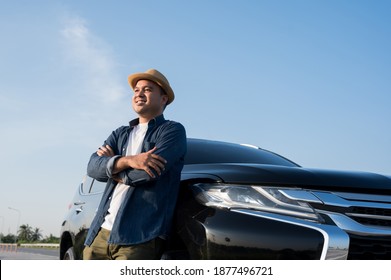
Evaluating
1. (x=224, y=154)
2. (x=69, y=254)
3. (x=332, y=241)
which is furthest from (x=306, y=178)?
(x=69, y=254)

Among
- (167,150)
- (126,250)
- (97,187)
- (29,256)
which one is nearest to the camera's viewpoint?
(126,250)

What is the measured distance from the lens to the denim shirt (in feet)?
8.82

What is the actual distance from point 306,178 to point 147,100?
1.16m

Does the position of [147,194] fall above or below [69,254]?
above

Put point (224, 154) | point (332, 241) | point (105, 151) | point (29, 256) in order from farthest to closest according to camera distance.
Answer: point (29, 256) < point (224, 154) < point (105, 151) < point (332, 241)

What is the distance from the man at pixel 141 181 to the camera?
2.68 metres

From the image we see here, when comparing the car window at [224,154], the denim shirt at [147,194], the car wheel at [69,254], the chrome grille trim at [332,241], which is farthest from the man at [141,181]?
the car wheel at [69,254]

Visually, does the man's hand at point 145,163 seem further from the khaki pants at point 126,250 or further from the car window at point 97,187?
the car window at point 97,187

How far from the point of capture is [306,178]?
255 cm

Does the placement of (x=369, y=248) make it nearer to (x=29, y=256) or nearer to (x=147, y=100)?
(x=147, y=100)

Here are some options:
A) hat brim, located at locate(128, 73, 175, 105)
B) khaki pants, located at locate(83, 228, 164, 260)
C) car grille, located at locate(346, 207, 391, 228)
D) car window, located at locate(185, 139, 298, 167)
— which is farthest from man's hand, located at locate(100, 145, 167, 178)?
car grille, located at locate(346, 207, 391, 228)
